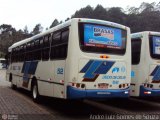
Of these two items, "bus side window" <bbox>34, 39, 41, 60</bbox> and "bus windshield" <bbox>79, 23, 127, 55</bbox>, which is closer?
"bus windshield" <bbox>79, 23, 127, 55</bbox>

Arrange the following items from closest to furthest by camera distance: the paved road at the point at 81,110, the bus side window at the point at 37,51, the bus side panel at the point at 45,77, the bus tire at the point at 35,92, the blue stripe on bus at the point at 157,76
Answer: the paved road at the point at 81,110 < the bus side panel at the point at 45,77 < the blue stripe on bus at the point at 157,76 < the bus tire at the point at 35,92 < the bus side window at the point at 37,51

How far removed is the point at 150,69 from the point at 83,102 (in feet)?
11.4

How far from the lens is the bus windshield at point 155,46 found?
1320 cm

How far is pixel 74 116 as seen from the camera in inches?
443

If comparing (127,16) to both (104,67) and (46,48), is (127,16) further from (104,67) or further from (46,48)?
(104,67)

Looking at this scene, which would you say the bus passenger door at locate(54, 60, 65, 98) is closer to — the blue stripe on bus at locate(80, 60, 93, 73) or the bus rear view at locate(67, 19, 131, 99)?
the bus rear view at locate(67, 19, 131, 99)

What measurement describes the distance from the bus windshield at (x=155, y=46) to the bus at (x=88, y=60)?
1.66m

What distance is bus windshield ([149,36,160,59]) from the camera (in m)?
13.2

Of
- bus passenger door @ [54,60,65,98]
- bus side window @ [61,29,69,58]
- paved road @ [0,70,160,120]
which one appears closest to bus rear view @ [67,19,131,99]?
bus side window @ [61,29,69,58]

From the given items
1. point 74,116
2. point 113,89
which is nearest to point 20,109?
point 74,116

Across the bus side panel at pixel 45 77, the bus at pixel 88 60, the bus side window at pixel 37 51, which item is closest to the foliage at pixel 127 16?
the bus side window at pixel 37 51

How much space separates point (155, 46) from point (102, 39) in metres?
2.95

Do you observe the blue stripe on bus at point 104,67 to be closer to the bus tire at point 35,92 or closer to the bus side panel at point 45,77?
the bus side panel at point 45,77

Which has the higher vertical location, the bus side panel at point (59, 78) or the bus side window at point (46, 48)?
the bus side window at point (46, 48)
